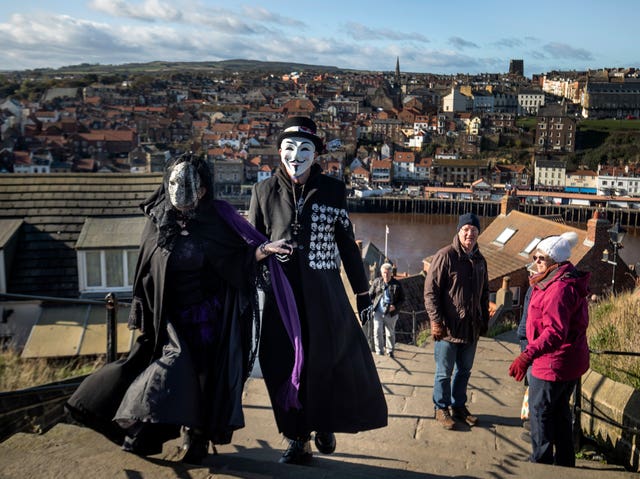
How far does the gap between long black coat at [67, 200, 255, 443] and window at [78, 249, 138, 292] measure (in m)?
3.96

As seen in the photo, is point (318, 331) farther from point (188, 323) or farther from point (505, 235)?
point (505, 235)

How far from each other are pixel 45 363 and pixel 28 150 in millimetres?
74067

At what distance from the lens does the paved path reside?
2.60 meters

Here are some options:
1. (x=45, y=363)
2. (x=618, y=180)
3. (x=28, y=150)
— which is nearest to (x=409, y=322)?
(x=45, y=363)

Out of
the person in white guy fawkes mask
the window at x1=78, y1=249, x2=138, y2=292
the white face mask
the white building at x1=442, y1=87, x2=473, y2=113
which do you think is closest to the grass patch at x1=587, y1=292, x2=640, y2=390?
the person in white guy fawkes mask

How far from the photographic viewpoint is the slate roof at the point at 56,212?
270 inches

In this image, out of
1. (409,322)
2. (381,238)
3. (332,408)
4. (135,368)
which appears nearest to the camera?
(135,368)

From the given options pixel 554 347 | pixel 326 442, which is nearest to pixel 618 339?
pixel 554 347

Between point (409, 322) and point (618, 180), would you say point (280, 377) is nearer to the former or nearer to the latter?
point (409, 322)

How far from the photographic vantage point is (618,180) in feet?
221

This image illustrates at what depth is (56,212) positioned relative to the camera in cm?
721

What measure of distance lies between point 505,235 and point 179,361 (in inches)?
775

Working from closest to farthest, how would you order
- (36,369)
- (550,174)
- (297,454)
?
(297,454) → (36,369) → (550,174)

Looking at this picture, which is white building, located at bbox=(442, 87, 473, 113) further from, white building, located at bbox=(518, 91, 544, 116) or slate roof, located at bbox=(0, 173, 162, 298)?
slate roof, located at bbox=(0, 173, 162, 298)
